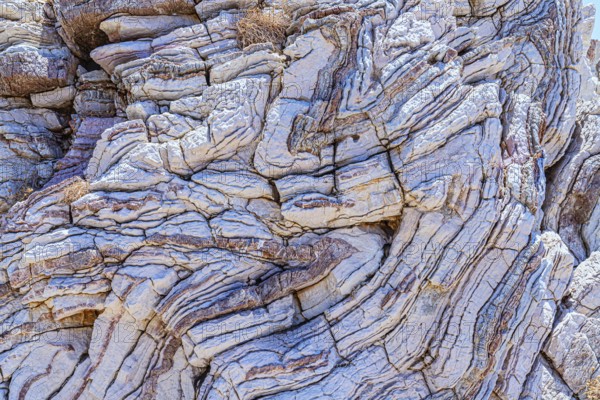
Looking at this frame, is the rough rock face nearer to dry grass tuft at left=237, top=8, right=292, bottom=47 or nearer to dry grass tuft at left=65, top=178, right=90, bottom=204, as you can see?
dry grass tuft at left=65, top=178, right=90, bottom=204

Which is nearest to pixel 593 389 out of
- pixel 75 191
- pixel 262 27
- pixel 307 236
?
pixel 307 236

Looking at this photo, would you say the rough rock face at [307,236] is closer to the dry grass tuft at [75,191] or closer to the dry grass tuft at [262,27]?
the dry grass tuft at [75,191]

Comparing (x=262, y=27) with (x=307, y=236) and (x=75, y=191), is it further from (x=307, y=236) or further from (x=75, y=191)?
(x=75, y=191)

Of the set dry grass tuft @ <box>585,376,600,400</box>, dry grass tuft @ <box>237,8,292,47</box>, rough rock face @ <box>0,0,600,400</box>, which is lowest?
dry grass tuft @ <box>585,376,600,400</box>

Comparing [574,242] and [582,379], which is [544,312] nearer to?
[582,379]

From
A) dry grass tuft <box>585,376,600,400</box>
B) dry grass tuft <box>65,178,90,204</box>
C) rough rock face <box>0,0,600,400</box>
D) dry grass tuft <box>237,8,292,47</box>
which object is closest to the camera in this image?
rough rock face <box>0,0,600,400</box>

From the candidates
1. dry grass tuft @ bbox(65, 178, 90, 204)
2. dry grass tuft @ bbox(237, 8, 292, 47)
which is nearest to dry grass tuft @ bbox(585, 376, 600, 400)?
dry grass tuft @ bbox(237, 8, 292, 47)

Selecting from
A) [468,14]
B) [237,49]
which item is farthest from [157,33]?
[468,14]

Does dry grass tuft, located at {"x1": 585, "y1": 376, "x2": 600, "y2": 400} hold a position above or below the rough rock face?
below

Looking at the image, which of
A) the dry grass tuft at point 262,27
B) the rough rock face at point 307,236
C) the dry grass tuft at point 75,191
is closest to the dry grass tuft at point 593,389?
the rough rock face at point 307,236
